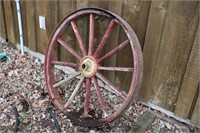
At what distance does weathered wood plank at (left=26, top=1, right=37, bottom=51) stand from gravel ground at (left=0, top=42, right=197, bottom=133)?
0.31 metres

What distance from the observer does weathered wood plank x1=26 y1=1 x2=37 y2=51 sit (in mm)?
2666

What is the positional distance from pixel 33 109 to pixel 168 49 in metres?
1.32

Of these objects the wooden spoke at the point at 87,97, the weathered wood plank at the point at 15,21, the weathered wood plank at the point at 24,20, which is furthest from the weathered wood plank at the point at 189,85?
the weathered wood plank at the point at 15,21

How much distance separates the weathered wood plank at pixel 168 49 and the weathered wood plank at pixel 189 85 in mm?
36

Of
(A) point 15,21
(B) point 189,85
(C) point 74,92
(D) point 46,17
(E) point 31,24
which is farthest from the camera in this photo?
(A) point 15,21

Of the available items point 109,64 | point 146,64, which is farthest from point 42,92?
point 146,64

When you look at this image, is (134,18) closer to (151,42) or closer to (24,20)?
(151,42)

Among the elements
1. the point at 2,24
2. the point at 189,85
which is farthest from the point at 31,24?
the point at 189,85

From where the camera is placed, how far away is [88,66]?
1992mm

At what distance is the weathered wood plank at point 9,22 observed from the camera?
293 centimetres

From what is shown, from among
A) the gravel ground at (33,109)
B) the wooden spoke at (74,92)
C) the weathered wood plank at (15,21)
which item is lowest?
the gravel ground at (33,109)

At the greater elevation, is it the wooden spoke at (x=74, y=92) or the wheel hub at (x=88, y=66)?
the wheel hub at (x=88, y=66)

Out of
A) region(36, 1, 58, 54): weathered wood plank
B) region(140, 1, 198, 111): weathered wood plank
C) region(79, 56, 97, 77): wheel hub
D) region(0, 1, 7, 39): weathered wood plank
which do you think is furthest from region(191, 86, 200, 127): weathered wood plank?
region(0, 1, 7, 39): weathered wood plank

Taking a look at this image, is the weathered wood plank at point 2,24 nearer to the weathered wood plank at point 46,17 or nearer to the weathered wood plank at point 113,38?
the weathered wood plank at point 46,17
